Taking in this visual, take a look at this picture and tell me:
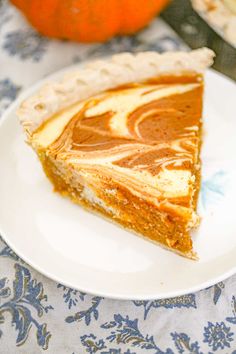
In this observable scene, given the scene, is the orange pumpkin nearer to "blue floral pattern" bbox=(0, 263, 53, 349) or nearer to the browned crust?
the browned crust

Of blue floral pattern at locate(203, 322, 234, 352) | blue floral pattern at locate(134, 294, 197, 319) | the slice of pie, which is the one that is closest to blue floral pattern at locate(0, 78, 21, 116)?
the slice of pie

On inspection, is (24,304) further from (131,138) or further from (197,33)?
(197,33)

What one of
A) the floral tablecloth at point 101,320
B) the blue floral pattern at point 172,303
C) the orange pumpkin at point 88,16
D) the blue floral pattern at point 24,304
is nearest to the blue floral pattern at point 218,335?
the floral tablecloth at point 101,320

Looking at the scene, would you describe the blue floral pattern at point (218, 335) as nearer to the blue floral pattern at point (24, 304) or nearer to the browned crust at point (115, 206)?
the browned crust at point (115, 206)

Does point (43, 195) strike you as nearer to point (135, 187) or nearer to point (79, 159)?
point (79, 159)

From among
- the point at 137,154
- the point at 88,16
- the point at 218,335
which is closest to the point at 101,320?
the point at 218,335

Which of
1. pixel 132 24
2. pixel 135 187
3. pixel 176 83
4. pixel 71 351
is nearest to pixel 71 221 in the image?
pixel 135 187
